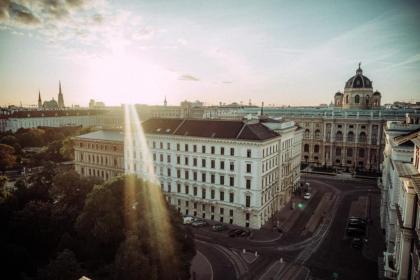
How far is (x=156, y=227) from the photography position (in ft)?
109

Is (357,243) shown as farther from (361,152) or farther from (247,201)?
(361,152)

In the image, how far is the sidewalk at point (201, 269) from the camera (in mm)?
43781

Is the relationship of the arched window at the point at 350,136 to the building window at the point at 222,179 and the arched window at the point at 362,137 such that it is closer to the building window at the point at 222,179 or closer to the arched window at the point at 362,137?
the arched window at the point at 362,137

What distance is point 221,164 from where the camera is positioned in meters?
62.8

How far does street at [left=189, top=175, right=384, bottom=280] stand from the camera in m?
45.1

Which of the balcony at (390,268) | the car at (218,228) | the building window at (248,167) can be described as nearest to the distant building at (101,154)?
the car at (218,228)

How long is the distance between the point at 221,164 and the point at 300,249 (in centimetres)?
2228

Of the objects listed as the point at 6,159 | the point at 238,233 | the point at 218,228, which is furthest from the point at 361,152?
the point at 6,159

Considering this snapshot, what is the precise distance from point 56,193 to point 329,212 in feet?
191

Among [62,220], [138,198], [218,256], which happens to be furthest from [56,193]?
[218,256]

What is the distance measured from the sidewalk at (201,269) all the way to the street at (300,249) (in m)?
0.67

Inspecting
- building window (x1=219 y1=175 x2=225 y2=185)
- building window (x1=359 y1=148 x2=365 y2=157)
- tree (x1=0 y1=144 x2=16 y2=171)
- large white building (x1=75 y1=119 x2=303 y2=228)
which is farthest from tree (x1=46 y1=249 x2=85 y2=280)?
building window (x1=359 y1=148 x2=365 y2=157)

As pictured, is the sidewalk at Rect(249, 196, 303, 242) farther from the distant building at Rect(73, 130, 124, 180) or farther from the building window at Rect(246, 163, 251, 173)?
the distant building at Rect(73, 130, 124, 180)

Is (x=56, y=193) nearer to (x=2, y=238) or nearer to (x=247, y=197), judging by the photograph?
(x=2, y=238)
